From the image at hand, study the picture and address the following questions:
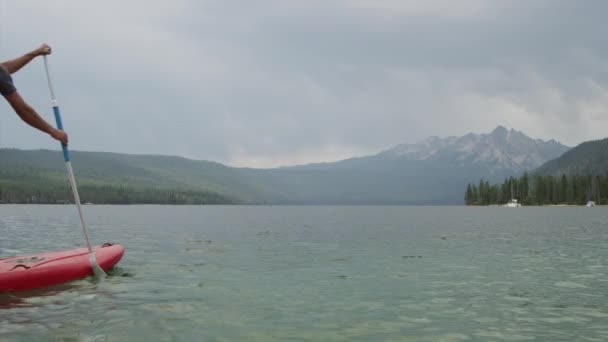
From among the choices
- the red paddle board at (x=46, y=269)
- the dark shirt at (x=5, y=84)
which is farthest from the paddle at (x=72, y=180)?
the dark shirt at (x=5, y=84)

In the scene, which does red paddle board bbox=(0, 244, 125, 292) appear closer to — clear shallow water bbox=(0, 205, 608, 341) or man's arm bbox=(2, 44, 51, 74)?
clear shallow water bbox=(0, 205, 608, 341)

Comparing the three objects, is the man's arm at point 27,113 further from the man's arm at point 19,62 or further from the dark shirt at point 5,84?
the man's arm at point 19,62

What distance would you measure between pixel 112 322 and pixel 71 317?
4.95 ft

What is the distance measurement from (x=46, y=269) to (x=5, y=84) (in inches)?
316

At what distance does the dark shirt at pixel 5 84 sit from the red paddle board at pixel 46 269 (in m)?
7.10

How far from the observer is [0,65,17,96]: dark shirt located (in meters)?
13.6

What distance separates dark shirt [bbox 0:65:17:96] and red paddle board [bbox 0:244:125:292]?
23.3 feet

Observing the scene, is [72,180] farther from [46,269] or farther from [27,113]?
[27,113]

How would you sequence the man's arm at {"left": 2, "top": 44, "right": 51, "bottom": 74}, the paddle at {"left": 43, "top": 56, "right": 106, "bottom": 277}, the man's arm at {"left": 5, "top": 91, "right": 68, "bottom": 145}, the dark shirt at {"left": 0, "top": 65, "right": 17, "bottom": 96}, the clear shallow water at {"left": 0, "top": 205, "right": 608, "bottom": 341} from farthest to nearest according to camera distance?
1. the paddle at {"left": 43, "top": 56, "right": 106, "bottom": 277}
2. the man's arm at {"left": 2, "top": 44, "right": 51, "bottom": 74}
3. the man's arm at {"left": 5, "top": 91, "right": 68, "bottom": 145}
4. the dark shirt at {"left": 0, "top": 65, "right": 17, "bottom": 96}
5. the clear shallow water at {"left": 0, "top": 205, "right": 608, "bottom": 341}

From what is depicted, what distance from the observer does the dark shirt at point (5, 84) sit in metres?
13.6

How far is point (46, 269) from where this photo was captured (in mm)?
18766

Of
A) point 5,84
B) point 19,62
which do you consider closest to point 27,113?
point 5,84

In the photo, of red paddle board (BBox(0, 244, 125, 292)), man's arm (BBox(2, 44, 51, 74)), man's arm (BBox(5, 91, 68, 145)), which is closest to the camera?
man's arm (BBox(5, 91, 68, 145))

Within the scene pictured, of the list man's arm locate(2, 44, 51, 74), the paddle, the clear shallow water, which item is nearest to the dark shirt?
man's arm locate(2, 44, 51, 74)
